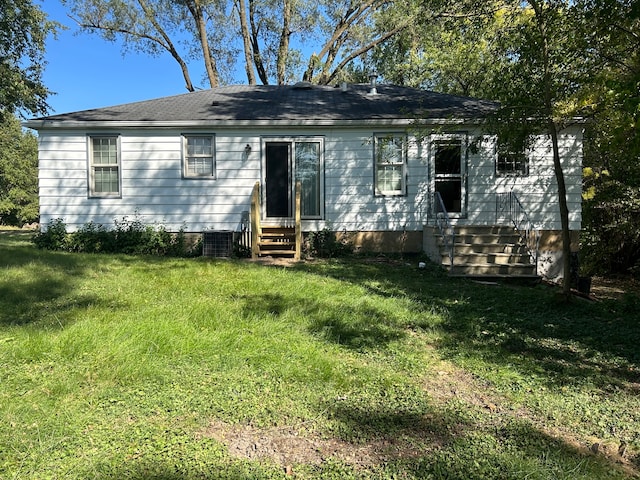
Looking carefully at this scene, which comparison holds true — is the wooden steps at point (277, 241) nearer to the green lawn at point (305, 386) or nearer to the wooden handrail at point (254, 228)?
the wooden handrail at point (254, 228)

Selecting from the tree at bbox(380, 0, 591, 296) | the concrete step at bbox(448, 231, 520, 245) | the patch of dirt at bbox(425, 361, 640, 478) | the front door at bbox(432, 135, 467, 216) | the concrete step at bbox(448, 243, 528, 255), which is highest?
the tree at bbox(380, 0, 591, 296)

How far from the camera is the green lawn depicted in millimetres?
2254

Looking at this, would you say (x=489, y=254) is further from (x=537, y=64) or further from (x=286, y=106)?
(x=286, y=106)

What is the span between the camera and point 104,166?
10.1 m

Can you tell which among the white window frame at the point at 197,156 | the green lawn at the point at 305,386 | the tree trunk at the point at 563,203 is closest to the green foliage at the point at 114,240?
the white window frame at the point at 197,156

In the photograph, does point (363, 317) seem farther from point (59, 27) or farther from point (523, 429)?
point (59, 27)

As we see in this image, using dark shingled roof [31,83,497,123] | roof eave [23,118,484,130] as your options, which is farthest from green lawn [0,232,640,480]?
dark shingled roof [31,83,497,123]

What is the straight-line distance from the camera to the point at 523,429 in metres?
2.62

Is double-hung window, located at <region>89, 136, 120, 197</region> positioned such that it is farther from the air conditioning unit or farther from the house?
the air conditioning unit

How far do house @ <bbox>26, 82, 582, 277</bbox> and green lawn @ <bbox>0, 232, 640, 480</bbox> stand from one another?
449 cm

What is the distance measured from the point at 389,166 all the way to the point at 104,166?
22.2ft

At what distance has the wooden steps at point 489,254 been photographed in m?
7.89

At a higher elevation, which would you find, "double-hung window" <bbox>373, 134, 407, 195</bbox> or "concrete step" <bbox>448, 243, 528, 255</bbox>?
"double-hung window" <bbox>373, 134, 407, 195</bbox>

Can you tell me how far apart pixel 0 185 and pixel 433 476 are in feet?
152
